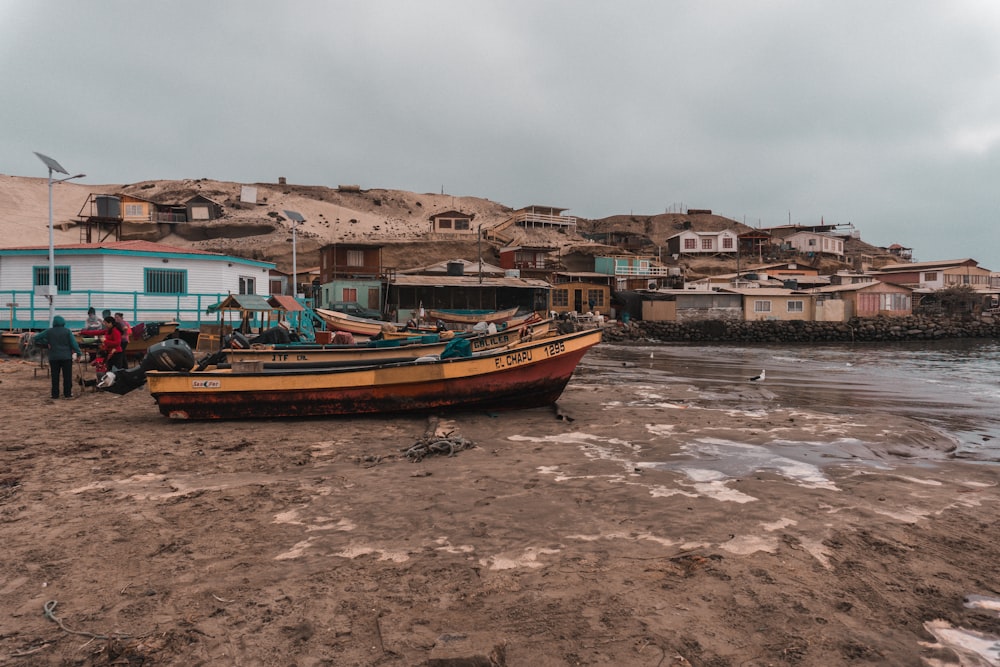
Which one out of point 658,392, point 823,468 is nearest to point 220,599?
point 823,468

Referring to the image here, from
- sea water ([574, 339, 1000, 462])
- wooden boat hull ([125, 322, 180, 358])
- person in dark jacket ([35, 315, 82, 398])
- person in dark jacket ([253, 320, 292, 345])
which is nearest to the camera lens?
person in dark jacket ([35, 315, 82, 398])

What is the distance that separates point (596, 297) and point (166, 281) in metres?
33.6

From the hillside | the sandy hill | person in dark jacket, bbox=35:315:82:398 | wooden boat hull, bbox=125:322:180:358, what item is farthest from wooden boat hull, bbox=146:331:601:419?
the sandy hill

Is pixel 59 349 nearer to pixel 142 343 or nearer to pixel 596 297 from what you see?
pixel 142 343

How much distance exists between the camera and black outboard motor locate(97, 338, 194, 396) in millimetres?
10242

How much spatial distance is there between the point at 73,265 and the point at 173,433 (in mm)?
18347

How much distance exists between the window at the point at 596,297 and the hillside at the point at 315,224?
1059 cm

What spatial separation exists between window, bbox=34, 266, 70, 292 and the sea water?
805 inches

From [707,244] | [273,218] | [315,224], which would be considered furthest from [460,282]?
[707,244]

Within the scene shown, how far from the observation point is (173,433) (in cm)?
930

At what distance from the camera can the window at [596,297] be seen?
49281 mm

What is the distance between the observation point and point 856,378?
2161cm

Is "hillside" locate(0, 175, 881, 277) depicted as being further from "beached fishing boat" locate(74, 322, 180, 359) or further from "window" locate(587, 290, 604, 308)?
"beached fishing boat" locate(74, 322, 180, 359)

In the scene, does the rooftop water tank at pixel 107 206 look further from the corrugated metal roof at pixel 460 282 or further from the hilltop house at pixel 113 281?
the hilltop house at pixel 113 281
